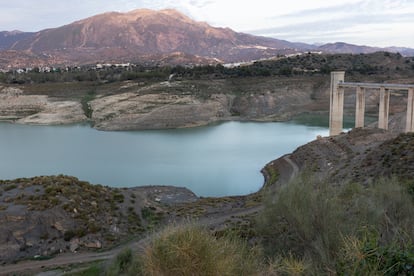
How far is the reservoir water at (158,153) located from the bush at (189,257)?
19.3 metres

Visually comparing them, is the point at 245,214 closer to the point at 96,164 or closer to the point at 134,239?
the point at 134,239

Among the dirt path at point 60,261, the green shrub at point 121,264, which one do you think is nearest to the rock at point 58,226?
the dirt path at point 60,261

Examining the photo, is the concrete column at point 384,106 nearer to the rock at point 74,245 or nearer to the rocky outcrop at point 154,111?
the rocky outcrop at point 154,111

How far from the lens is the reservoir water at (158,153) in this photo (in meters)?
26.3

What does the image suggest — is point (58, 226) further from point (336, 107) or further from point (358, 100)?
point (336, 107)

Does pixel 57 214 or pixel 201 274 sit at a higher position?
pixel 201 274

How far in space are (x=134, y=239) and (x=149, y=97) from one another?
4170 centimetres

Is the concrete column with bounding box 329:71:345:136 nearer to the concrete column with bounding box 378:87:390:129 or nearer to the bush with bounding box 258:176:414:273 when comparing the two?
the concrete column with bounding box 378:87:390:129

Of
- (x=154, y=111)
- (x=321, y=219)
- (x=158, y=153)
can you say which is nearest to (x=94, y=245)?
(x=321, y=219)

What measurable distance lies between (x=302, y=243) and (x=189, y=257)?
151 inches

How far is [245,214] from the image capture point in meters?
15.4

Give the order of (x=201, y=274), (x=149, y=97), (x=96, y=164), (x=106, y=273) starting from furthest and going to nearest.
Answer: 1. (x=149, y=97)
2. (x=96, y=164)
3. (x=106, y=273)
4. (x=201, y=274)

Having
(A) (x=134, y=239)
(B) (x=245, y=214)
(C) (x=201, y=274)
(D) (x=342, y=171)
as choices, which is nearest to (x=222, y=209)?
(B) (x=245, y=214)

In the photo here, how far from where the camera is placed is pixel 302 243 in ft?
23.4
